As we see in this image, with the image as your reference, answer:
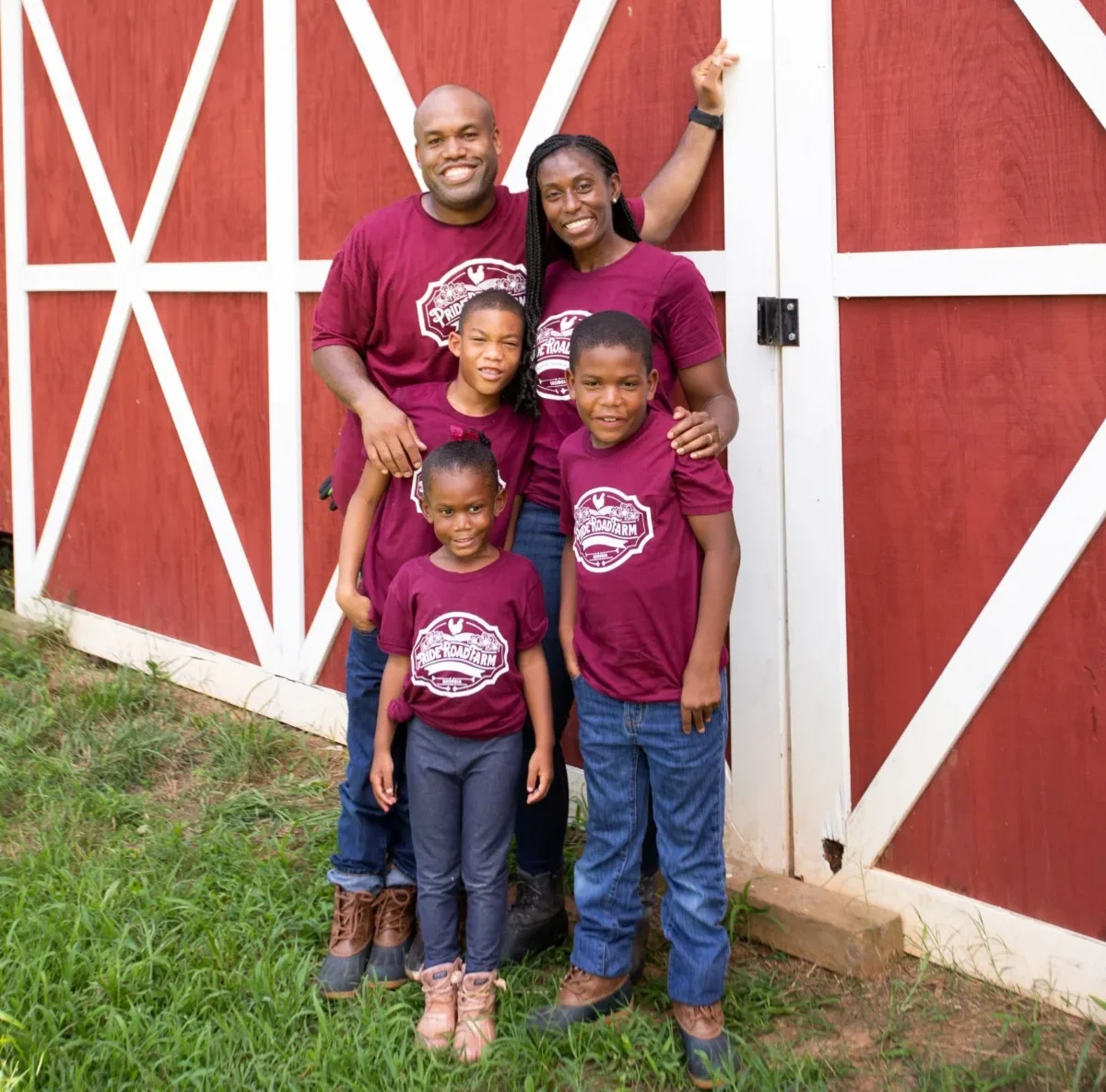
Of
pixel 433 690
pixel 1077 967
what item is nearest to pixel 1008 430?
pixel 1077 967

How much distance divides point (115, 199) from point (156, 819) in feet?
8.76

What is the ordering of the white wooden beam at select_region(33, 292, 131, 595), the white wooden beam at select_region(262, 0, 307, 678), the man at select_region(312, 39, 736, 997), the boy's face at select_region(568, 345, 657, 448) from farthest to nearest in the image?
1. the white wooden beam at select_region(33, 292, 131, 595)
2. the white wooden beam at select_region(262, 0, 307, 678)
3. the man at select_region(312, 39, 736, 997)
4. the boy's face at select_region(568, 345, 657, 448)

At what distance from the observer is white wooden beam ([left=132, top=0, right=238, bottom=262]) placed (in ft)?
16.8

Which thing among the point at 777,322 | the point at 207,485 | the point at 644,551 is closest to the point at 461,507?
the point at 644,551

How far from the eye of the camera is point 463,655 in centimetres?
312

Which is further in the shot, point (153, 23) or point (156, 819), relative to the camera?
point (153, 23)

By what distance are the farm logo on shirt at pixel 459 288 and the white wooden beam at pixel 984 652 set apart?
1.29m

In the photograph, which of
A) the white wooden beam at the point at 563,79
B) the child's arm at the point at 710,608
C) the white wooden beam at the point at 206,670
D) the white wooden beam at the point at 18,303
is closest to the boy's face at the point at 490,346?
the child's arm at the point at 710,608

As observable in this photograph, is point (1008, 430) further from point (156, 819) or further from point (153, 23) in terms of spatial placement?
point (153, 23)

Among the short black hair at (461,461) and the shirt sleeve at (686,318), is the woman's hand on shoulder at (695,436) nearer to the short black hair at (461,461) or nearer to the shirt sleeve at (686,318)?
the shirt sleeve at (686,318)

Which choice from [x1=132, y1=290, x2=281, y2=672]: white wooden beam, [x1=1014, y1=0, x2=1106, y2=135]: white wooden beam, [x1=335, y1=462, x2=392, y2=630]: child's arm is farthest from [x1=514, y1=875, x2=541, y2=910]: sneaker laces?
[x1=1014, y1=0, x2=1106, y2=135]: white wooden beam

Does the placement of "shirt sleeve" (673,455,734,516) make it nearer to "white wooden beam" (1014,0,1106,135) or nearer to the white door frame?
the white door frame

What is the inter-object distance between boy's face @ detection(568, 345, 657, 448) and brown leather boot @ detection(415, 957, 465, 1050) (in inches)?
50.0

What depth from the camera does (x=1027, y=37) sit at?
2980 mm
